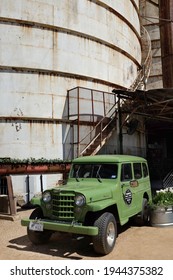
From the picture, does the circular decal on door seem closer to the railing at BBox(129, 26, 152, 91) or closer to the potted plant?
the potted plant

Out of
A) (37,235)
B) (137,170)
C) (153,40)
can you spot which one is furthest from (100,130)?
(153,40)

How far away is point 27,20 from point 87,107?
5.57m

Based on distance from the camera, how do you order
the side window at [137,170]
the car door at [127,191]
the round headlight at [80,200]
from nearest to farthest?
1. the round headlight at [80,200]
2. the car door at [127,191]
3. the side window at [137,170]

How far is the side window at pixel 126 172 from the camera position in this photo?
8.05 meters

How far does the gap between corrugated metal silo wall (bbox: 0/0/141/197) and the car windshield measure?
783 centimetres

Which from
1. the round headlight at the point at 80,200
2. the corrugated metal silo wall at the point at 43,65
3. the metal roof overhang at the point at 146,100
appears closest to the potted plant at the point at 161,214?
the round headlight at the point at 80,200

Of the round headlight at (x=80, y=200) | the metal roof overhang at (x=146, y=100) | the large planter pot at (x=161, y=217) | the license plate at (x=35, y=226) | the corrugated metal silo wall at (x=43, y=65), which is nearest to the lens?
the round headlight at (x=80, y=200)

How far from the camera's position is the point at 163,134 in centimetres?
2756

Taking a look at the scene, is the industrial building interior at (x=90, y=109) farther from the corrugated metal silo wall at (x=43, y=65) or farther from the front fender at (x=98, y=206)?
the front fender at (x=98, y=206)

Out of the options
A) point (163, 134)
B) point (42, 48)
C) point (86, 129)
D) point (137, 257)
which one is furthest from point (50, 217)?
point (163, 134)

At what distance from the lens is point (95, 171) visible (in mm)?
8062

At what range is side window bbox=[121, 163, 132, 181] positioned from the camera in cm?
805

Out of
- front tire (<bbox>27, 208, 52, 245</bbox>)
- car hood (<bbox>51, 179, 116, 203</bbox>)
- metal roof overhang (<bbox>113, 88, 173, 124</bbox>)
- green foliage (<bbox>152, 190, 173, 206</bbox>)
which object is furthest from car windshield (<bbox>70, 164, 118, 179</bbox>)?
metal roof overhang (<bbox>113, 88, 173, 124</bbox>)
